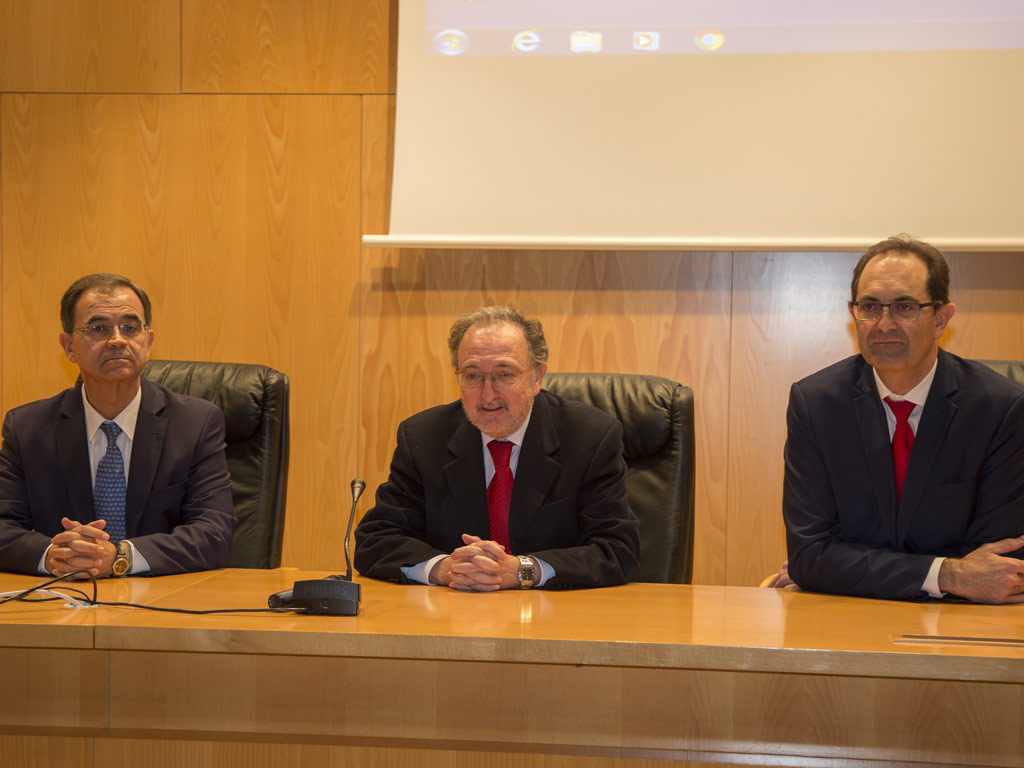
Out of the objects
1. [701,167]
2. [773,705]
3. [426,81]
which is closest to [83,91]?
[426,81]

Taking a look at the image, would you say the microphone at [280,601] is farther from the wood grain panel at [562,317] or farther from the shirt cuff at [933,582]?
the wood grain panel at [562,317]

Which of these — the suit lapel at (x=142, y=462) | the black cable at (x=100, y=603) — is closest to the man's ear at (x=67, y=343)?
the suit lapel at (x=142, y=462)

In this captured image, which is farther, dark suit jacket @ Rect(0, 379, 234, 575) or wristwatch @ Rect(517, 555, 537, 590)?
dark suit jacket @ Rect(0, 379, 234, 575)

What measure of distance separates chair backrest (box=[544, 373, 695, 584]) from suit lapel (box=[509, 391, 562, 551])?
1.00ft

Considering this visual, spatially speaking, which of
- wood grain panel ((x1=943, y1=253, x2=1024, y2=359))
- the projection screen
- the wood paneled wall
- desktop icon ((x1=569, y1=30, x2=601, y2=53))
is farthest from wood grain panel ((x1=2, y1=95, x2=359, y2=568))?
wood grain panel ((x1=943, y1=253, x2=1024, y2=359))

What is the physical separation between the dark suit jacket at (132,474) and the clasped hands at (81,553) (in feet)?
0.92

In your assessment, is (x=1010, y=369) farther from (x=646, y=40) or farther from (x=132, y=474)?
(x=132, y=474)

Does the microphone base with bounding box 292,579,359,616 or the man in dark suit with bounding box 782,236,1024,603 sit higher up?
the man in dark suit with bounding box 782,236,1024,603

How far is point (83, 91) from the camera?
359cm

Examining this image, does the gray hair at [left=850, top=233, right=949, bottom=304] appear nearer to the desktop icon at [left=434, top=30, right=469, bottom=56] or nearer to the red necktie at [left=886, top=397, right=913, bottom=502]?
the red necktie at [left=886, top=397, right=913, bottom=502]

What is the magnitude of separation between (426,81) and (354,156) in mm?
384

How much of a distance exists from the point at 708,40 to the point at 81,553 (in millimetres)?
2397

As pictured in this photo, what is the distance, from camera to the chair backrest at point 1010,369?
2449 mm

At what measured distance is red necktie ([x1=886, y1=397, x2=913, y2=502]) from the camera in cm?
216
